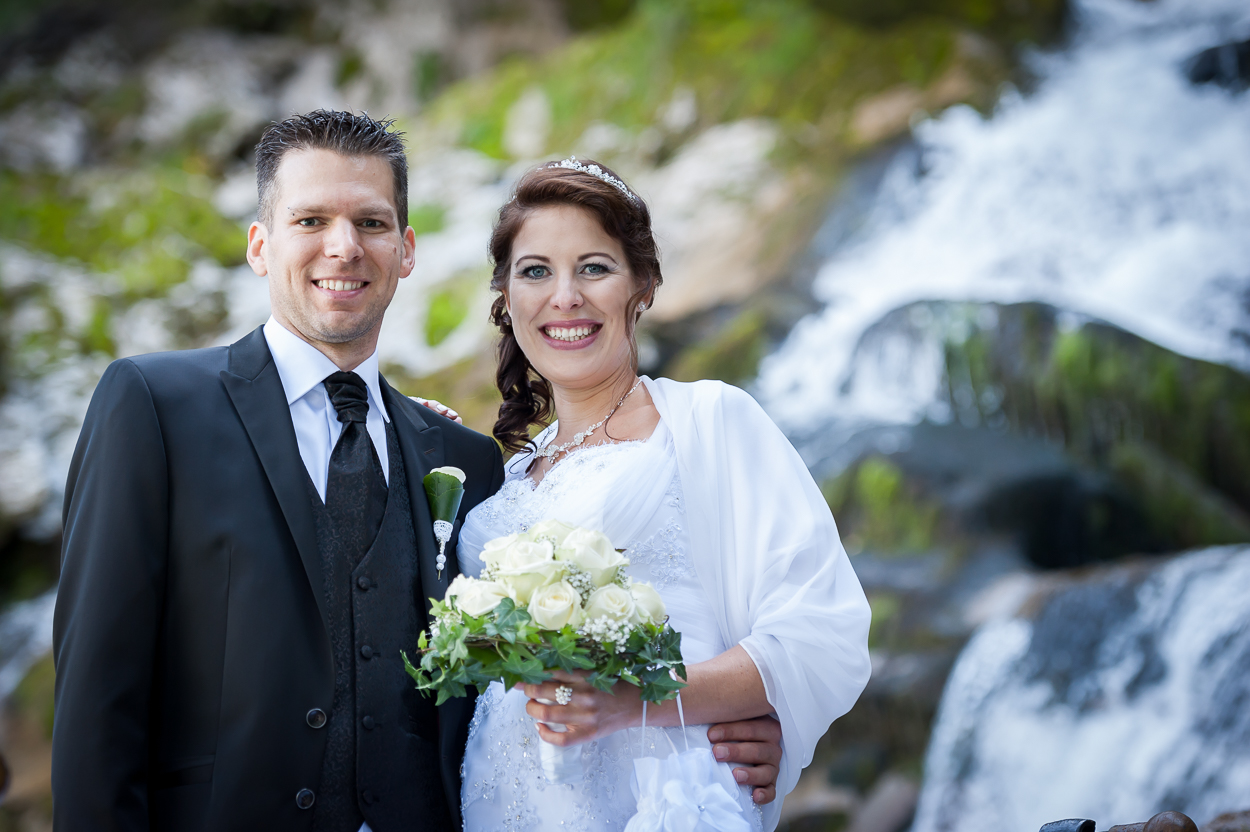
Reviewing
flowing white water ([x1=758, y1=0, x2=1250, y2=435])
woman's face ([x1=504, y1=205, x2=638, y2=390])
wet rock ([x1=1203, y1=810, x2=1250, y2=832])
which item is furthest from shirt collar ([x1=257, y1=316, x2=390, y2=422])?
flowing white water ([x1=758, y1=0, x2=1250, y2=435])

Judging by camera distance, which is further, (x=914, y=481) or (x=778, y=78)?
(x=778, y=78)

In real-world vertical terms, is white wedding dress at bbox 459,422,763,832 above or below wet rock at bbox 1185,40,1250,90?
below

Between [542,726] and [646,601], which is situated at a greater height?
[646,601]

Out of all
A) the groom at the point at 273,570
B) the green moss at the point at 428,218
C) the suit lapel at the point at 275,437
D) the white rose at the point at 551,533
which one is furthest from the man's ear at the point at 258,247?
the green moss at the point at 428,218

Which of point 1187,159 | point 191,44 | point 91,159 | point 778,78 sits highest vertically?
point 191,44

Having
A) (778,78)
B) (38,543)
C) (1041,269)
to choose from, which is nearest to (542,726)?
(1041,269)

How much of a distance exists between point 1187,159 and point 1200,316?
0.94m

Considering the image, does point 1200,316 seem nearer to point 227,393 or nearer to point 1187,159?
point 1187,159

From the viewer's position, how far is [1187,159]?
5.09m

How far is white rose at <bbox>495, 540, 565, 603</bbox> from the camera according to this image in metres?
1.65

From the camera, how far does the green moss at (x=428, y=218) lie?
299 inches

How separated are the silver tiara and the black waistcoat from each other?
1.03 metres

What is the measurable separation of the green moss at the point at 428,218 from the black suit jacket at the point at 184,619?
19.0 feet

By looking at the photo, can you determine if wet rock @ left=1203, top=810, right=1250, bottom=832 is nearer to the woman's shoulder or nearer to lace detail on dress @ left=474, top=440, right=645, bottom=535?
the woman's shoulder
